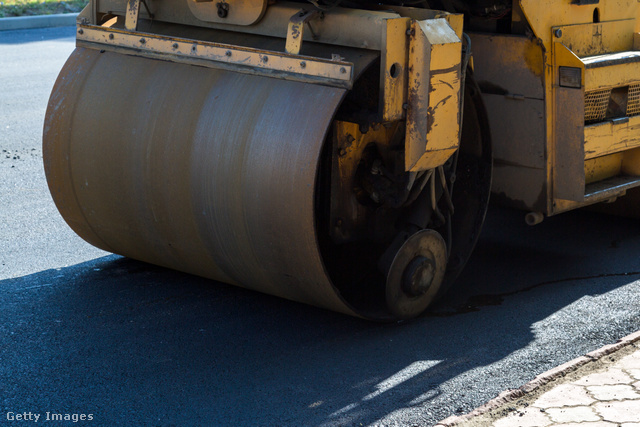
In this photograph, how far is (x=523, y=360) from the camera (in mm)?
3621

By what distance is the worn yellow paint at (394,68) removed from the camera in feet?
11.3

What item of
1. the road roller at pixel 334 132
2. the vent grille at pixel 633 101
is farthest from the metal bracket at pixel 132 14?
the vent grille at pixel 633 101

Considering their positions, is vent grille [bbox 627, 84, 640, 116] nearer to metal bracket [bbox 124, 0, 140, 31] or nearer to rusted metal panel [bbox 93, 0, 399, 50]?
rusted metal panel [bbox 93, 0, 399, 50]

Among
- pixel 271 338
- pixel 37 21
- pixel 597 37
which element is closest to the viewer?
pixel 271 338

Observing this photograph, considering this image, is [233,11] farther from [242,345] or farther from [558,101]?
[558,101]

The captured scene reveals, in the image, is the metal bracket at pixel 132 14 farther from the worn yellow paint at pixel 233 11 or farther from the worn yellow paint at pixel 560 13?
the worn yellow paint at pixel 560 13

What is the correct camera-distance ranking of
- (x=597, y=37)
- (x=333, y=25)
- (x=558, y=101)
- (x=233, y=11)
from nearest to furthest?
(x=333, y=25) < (x=233, y=11) < (x=558, y=101) < (x=597, y=37)

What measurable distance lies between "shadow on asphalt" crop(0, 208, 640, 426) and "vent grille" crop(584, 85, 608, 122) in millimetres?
810

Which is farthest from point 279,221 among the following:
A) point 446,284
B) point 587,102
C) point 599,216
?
point 599,216

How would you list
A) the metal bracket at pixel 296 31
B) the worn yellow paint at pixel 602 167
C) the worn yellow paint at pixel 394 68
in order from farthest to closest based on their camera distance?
the worn yellow paint at pixel 602 167
the metal bracket at pixel 296 31
the worn yellow paint at pixel 394 68

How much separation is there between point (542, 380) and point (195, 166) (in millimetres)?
1613

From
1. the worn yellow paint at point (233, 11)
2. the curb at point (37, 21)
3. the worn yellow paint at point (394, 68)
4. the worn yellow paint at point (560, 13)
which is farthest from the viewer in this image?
the curb at point (37, 21)

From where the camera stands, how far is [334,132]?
12.5ft

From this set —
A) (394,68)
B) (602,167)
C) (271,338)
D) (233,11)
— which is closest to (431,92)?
(394,68)
